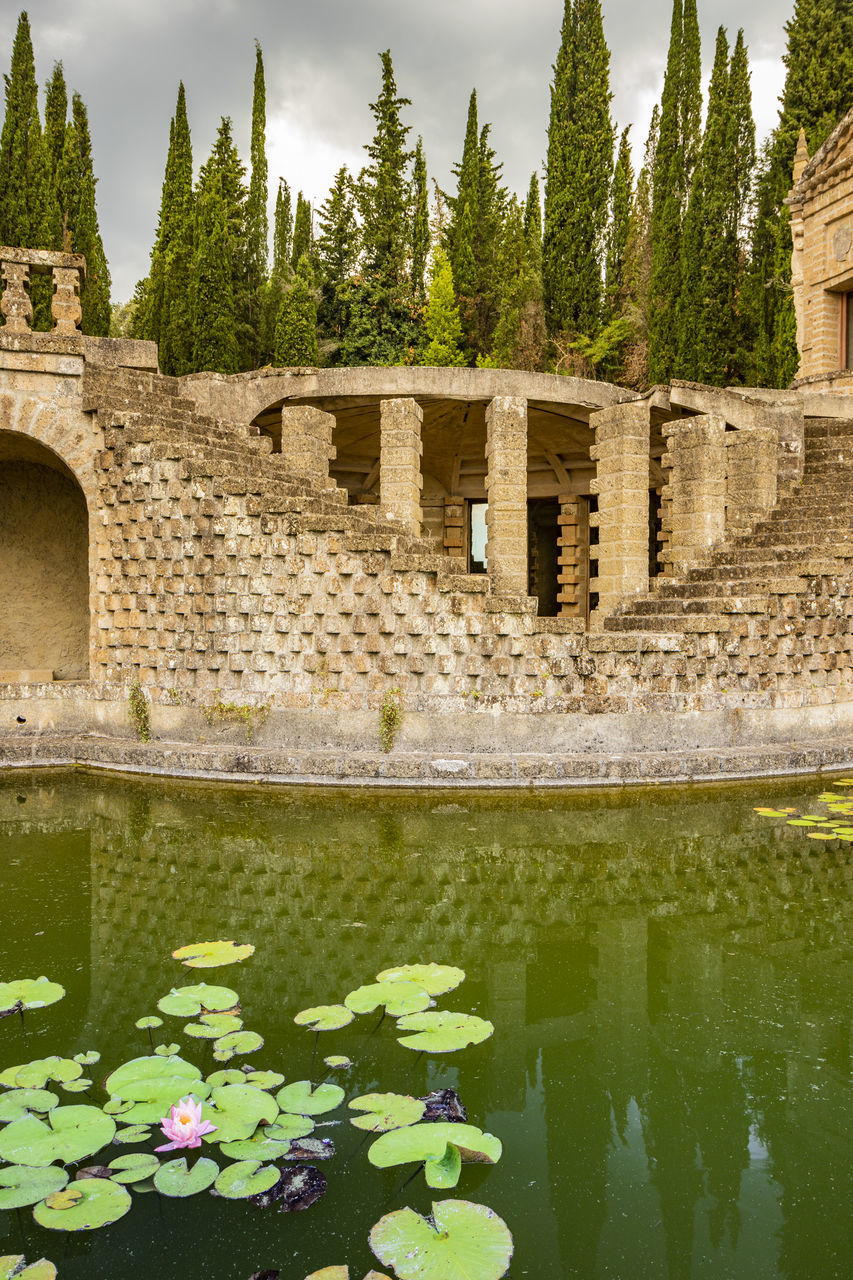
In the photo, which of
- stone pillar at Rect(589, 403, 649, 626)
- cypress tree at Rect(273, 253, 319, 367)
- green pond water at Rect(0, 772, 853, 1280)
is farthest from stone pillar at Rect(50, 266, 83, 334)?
cypress tree at Rect(273, 253, 319, 367)

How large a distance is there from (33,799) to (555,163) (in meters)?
19.5

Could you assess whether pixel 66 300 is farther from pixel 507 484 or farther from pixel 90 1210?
pixel 90 1210

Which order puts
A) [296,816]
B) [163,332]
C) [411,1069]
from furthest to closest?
[163,332] < [296,816] < [411,1069]

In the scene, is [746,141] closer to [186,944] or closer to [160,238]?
[160,238]

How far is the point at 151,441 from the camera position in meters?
8.47

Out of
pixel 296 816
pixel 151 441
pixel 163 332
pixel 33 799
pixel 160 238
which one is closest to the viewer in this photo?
pixel 296 816

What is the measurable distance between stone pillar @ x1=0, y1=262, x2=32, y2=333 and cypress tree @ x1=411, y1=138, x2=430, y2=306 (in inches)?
639

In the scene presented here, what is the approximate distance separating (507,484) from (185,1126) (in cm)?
828

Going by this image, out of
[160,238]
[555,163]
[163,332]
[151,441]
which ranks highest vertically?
[555,163]

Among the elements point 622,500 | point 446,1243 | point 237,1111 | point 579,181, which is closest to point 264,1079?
point 237,1111

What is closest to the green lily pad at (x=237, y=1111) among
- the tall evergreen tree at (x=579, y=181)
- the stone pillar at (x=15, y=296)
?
the stone pillar at (x=15, y=296)

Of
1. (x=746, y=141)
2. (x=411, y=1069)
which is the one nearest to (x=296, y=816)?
(x=411, y=1069)

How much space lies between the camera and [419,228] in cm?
2562

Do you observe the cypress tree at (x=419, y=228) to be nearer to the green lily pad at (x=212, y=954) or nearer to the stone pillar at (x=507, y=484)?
the stone pillar at (x=507, y=484)
